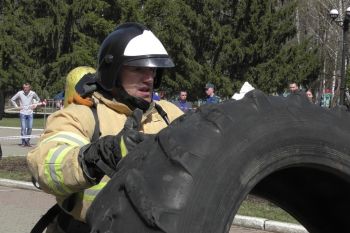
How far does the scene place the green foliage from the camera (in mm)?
32438

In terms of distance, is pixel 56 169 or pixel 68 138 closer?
pixel 56 169

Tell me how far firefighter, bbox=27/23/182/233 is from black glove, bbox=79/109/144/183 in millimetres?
132

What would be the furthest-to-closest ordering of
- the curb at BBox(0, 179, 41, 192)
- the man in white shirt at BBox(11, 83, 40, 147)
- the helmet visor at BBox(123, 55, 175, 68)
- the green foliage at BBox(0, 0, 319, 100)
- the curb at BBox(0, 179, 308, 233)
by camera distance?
the green foliage at BBox(0, 0, 319, 100) → the man in white shirt at BBox(11, 83, 40, 147) → the curb at BBox(0, 179, 41, 192) → the curb at BBox(0, 179, 308, 233) → the helmet visor at BBox(123, 55, 175, 68)

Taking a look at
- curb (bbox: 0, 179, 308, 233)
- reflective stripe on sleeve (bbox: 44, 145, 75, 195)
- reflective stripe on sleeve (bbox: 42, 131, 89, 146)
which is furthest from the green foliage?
reflective stripe on sleeve (bbox: 44, 145, 75, 195)

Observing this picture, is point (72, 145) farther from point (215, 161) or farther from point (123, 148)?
point (215, 161)

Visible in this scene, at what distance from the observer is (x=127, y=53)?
2660 millimetres

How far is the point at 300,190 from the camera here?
2.47 m

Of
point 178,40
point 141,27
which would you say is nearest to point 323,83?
point 178,40

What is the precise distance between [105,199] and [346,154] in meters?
0.80

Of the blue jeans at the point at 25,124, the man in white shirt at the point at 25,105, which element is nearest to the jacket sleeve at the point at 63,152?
the man in white shirt at the point at 25,105

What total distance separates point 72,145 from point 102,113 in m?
0.35

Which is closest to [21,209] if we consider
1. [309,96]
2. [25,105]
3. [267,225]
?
[267,225]

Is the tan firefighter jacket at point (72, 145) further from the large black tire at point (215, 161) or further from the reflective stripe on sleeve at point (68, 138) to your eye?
the large black tire at point (215, 161)

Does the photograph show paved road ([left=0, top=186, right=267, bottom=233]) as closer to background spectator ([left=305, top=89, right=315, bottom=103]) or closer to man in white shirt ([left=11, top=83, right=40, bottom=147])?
background spectator ([left=305, top=89, right=315, bottom=103])
